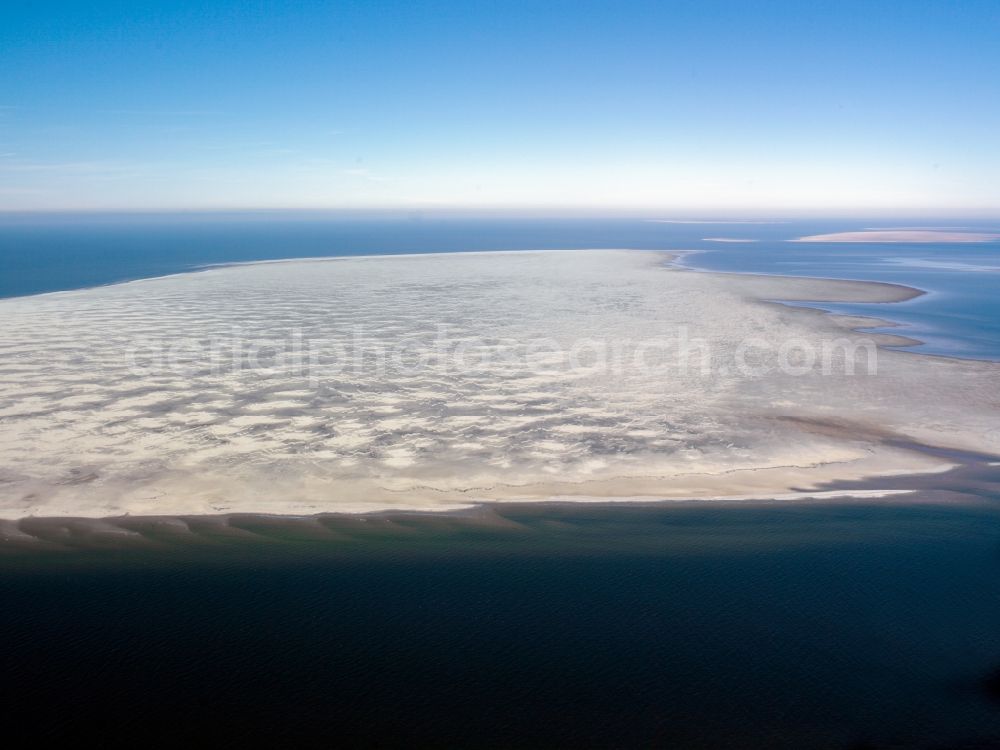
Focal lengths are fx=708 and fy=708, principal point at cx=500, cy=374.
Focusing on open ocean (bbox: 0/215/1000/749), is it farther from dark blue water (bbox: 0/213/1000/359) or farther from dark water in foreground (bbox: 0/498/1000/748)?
dark blue water (bbox: 0/213/1000/359)

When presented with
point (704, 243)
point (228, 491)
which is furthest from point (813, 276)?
point (228, 491)

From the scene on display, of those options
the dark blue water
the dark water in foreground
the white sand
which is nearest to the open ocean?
the dark water in foreground

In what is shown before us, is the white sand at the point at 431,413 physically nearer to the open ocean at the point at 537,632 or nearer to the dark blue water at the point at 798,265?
the open ocean at the point at 537,632

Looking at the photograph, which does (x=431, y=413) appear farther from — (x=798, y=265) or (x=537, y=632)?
(x=798, y=265)

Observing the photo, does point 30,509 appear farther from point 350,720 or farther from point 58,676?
point 350,720

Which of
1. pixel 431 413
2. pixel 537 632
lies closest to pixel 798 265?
pixel 431 413

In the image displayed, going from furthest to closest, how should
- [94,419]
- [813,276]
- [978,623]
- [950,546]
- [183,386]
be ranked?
[813,276], [183,386], [94,419], [950,546], [978,623]
